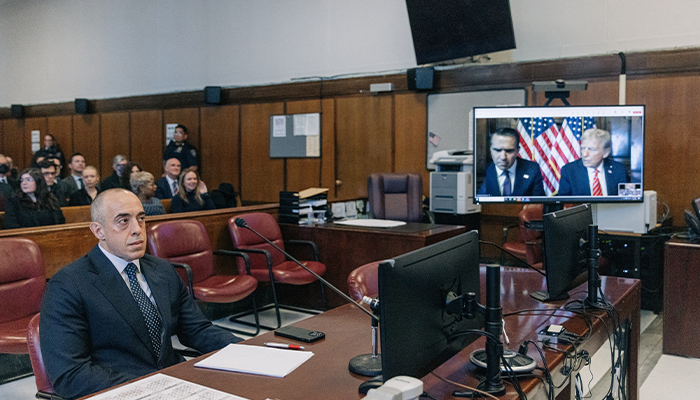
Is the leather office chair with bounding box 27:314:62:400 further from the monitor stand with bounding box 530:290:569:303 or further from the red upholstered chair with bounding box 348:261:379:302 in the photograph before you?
the monitor stand with bounding box 530:290:569:303

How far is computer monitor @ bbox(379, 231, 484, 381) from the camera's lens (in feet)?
4.23

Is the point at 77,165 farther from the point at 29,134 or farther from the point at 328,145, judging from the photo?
the point at 29,134

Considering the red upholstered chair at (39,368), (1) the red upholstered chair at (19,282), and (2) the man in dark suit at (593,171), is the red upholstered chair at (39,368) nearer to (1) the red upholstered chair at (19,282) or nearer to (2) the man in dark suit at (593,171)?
(1) the red upholstered chair at (19,282)

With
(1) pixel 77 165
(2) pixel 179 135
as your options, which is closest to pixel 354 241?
(1) pixel 77 165

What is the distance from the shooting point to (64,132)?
1098 cm

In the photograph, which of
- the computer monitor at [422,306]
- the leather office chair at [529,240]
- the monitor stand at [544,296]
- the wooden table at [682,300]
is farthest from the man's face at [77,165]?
the computer monitor at [422,306]

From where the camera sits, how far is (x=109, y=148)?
10.4 meters

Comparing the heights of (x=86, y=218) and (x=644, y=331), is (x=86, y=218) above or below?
above

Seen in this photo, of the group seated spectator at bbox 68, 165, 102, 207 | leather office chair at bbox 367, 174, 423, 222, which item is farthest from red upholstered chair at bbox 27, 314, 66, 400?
seated spectator at bbox 68, 165, 102, 207

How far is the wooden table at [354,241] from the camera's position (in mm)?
4504

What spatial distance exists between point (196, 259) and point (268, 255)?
512 mm

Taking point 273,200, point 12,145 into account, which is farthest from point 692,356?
point 12,145

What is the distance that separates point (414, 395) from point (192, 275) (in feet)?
10.2

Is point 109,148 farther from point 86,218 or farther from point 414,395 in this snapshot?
point 414,395
